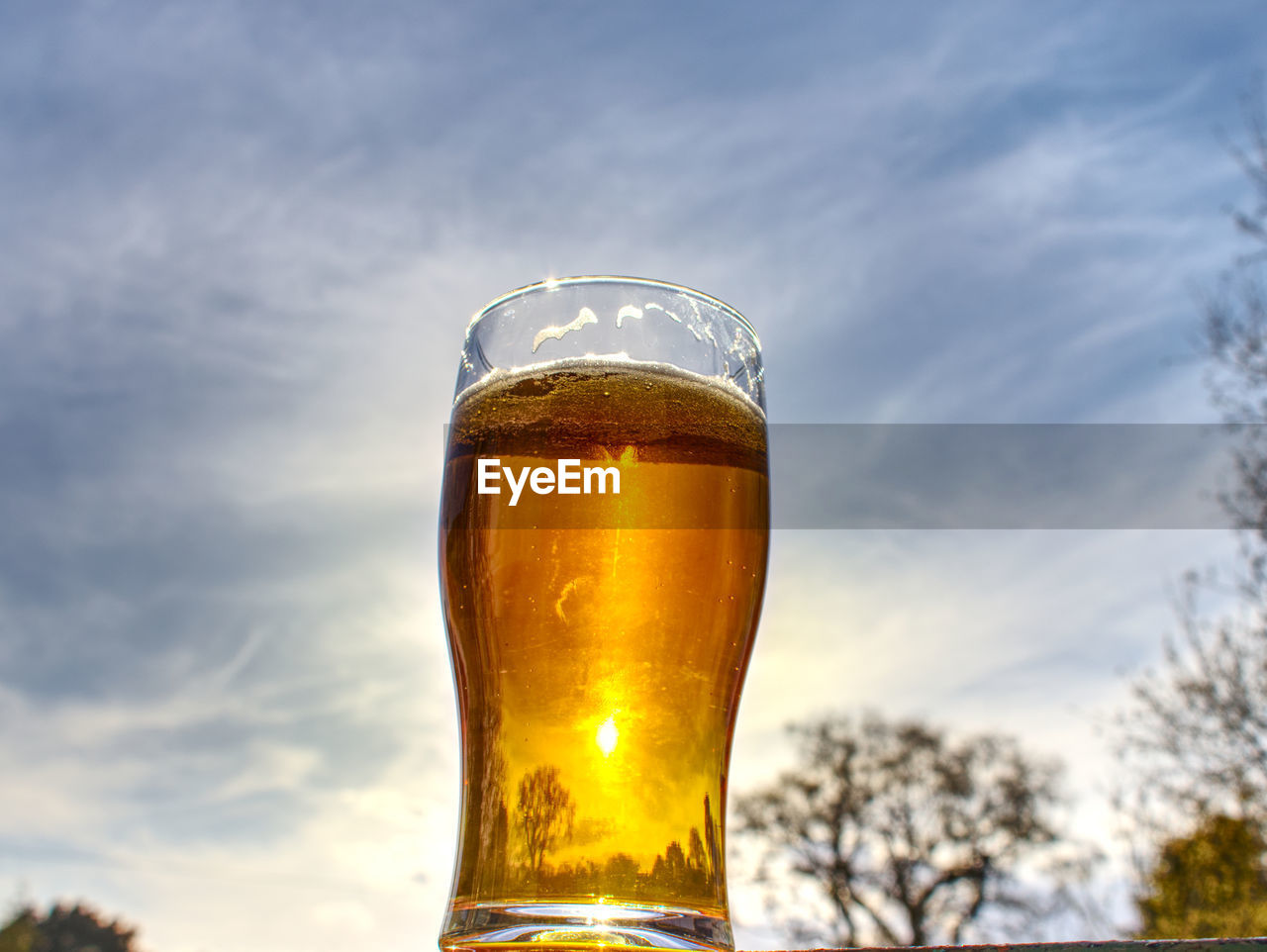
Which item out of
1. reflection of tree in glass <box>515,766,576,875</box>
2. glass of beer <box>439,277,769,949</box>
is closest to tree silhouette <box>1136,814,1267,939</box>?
glass of beer <box>439,277,769,949</box>

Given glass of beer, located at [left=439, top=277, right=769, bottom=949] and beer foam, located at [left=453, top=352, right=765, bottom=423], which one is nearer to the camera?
glass of beer, located at [left=439, top=277, right=769, bottom=949]

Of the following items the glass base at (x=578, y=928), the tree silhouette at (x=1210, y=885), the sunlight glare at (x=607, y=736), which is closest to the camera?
the glass base at (x=578, y=928)

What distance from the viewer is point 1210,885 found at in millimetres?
12258

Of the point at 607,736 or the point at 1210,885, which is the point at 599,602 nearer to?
the point at 607,736

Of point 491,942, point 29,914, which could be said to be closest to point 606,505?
point 491,942

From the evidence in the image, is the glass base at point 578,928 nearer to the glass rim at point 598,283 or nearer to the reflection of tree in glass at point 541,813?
the reflection of tree in glass at point 541,813

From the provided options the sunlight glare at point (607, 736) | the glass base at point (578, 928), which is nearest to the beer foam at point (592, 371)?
the sunlight glare at point (607, 736)

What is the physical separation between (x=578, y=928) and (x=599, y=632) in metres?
0.24

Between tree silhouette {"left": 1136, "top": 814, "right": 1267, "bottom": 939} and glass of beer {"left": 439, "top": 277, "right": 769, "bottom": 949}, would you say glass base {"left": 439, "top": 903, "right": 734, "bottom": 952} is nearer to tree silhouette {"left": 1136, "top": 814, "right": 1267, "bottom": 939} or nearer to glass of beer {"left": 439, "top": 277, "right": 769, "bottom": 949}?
glass of beer {"left": 439, "top": 277, "right": 769, "bottom": 949}

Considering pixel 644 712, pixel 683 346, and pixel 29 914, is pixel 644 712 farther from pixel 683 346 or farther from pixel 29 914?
pixel 29 914

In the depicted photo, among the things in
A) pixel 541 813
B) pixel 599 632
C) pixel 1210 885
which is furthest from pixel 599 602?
pixel 1210 885

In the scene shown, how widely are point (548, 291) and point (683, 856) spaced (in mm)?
522

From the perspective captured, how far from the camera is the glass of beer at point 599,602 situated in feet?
2.72

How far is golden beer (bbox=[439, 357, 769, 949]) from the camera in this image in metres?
0.83
